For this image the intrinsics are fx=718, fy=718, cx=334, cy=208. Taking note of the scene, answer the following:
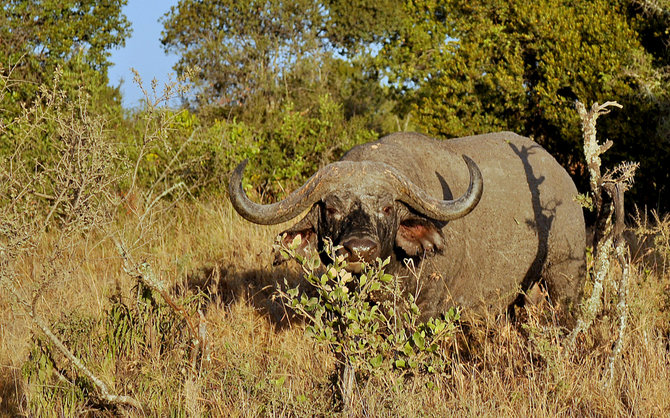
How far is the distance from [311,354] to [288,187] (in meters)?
5.47

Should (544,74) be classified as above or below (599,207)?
above

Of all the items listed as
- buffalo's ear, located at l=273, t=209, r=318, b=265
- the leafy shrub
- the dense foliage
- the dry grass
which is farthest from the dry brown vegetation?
the dense foliage

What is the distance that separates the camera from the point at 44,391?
445 cm

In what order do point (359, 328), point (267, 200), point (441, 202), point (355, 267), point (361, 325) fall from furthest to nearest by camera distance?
point (267, 200), point (441, 202), point (355, 267), point (361, 325), point (359, 328)

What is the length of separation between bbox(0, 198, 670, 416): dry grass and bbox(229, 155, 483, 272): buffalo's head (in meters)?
0.76

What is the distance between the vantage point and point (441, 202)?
16.7ft

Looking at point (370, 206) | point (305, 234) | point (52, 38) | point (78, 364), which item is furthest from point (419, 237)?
point (52, 38)

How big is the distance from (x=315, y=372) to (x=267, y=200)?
5679mm

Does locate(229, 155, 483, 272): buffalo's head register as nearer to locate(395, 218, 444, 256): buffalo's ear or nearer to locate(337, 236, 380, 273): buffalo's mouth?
locate(395, 218, 444, 256): buffalo's ear

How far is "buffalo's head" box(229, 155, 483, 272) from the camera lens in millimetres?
4965

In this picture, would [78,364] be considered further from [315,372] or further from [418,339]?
[418,339]

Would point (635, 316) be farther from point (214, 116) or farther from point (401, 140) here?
point (214, 116)

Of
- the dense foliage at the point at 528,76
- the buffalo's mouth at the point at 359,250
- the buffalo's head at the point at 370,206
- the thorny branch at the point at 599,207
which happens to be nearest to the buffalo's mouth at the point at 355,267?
the buffalo's mouth at the point at 359,250

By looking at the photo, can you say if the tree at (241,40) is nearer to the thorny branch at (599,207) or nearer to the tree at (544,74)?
the tree at (544,74)
